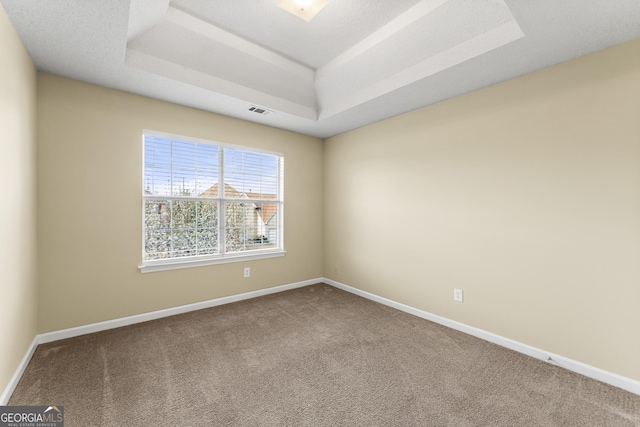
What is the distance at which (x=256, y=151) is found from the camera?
381cm

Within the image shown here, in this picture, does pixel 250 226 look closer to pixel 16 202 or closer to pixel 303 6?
pixel 16 202

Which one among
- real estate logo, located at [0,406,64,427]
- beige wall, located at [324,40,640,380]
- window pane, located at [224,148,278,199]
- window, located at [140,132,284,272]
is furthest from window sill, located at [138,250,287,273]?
beige wall, located at [324,40,640,380]

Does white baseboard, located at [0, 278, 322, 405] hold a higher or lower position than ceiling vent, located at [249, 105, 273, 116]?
lower

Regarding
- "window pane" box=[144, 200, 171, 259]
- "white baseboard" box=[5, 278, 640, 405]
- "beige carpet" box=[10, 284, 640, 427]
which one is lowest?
"beige carpet" box=[10, 284, 640, 427]

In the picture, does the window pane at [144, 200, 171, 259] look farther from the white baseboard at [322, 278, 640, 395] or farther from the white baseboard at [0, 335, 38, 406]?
the white baseboard at [322, 278, 640, 395]

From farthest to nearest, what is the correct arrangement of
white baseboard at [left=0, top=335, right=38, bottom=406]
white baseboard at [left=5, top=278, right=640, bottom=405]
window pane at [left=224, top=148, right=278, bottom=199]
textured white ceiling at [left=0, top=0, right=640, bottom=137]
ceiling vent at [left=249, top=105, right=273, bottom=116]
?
1. window pane at [left=224, top=148, right=278, bottom=199]
2. ceiling vent at [left=249, top=105, right=273, bottom=116]
3. white baseboard at [left=5, top=278, right=640, bottom=405]
4. textured white ceiling at [left=0, top=0, right=640, bottom=137]
5. white baseboard at [left=0, top=335, right=38, bottom=406]

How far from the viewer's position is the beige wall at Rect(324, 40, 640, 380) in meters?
1.96

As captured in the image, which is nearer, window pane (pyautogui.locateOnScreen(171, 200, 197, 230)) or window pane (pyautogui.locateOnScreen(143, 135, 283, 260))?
window pane (pyautogui.locateOnScreen(143, 135, 283, 260))

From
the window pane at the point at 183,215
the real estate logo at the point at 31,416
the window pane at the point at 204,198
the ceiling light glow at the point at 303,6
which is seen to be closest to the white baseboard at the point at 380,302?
the real estate logo at the point at 31,416

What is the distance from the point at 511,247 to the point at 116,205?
3.90 meters

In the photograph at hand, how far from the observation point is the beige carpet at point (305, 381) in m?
1.63

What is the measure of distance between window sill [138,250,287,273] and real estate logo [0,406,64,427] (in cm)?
144

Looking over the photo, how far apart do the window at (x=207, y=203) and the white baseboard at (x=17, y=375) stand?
1003 millimetres

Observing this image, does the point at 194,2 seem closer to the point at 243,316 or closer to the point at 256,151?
the point at 256,151
